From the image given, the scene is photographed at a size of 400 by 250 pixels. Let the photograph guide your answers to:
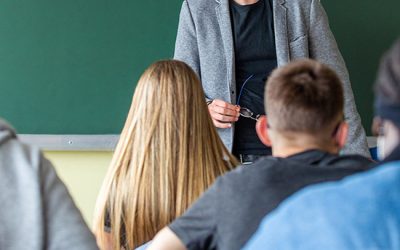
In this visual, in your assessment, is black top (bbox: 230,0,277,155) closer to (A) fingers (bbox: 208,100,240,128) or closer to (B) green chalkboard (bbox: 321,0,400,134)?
(A) fingers (bbox: 208,100,240,128)

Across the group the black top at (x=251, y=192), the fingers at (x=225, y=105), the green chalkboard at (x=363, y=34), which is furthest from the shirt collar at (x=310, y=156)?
the green chalkboard at (x=363, y=34)

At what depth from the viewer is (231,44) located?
2289mm

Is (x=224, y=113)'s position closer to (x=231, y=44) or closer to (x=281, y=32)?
(x=231, y=44)

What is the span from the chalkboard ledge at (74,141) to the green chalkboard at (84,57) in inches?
1.4

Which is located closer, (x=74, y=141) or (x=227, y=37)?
(x=227, y=37)

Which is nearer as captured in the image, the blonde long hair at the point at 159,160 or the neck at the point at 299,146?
the neck at the point at 299,146

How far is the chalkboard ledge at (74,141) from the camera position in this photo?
2.72m

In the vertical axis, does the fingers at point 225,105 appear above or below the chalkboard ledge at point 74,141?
above

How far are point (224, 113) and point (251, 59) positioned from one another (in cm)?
25

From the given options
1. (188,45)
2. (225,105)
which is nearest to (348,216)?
(225,105)

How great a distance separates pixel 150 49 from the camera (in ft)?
8.80

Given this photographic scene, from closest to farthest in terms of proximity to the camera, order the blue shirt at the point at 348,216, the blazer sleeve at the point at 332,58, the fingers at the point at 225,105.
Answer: the blue shirt at the point at 348,216 < the fingers at the point at 225,105 < the blazer sleeve at the point at 332,58

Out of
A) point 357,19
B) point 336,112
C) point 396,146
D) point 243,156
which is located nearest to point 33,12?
point 243,156

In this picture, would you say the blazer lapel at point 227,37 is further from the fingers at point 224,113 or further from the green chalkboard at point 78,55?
the green chalkboard at point 78,55
